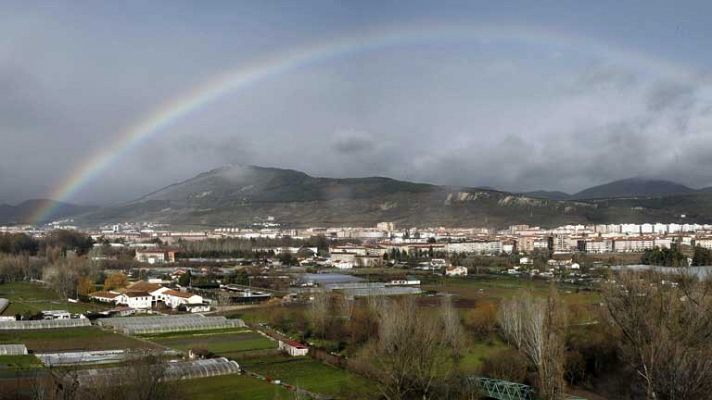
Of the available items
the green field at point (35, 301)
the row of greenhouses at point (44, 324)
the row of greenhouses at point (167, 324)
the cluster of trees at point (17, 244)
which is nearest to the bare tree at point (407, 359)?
the row of greenhouses at point (167, 324)

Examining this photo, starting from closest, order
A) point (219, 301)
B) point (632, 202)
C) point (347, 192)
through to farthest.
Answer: point (219, 301) → point (632, 202) → point (347, 192)

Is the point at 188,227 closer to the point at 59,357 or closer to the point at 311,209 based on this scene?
the point at 311,209

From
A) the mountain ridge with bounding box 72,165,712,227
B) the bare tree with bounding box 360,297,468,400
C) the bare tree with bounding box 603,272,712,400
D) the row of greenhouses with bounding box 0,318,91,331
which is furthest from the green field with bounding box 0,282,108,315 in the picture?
the mountain ridge with bounding box 72,165,712,227

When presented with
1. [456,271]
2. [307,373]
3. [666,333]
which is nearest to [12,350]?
[307,373]

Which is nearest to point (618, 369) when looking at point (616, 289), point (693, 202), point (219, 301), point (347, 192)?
point (616, 289)

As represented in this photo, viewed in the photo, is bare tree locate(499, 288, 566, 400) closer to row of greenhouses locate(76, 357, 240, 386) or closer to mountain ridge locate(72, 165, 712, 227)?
row of greenhouses locate(76, 357, 240, 386)

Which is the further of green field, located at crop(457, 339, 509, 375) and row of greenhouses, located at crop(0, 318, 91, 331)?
row of greenhouses, located at crop(0, 318, 91, 331)

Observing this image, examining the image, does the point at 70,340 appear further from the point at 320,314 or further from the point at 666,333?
the point at 666,333

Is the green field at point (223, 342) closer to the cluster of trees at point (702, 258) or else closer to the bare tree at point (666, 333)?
the bare tree at point (666, 333)
